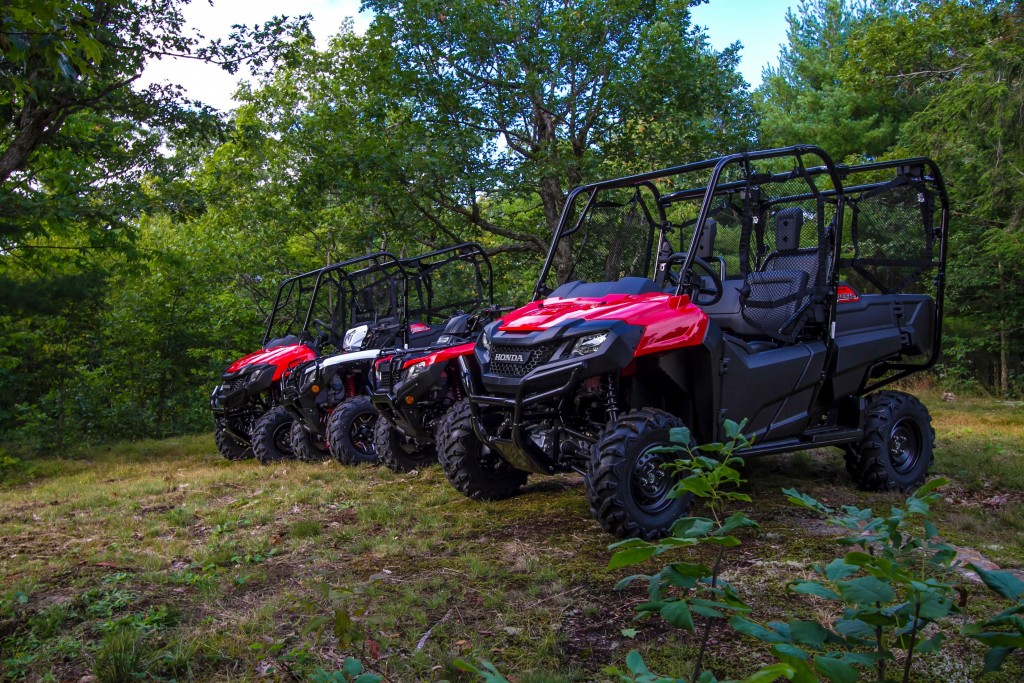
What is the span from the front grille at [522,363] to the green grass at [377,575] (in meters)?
0.97

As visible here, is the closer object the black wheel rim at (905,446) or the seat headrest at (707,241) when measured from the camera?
the seat headrest at (707,241)

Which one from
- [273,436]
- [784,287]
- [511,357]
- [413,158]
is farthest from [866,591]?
[413,158]

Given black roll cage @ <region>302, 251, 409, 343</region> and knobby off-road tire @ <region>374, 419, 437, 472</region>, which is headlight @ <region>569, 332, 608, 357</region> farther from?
black roll cage @ <region>302, 251, 409, 343</region>

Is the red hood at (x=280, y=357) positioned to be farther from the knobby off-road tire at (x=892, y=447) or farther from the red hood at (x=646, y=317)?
the knobby off-road tire at (x=892, y=447)

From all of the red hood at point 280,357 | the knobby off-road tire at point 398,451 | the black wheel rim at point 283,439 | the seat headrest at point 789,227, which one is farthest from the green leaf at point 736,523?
the red hood at point 280,357

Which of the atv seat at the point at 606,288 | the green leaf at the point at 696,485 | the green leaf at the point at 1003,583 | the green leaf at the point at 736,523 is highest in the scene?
the atv seat at the point at 606,288

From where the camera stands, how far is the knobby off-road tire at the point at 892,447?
6000 mm

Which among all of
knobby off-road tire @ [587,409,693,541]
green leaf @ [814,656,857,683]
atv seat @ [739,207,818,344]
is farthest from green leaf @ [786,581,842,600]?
atv seat @ [739,207,818,344]

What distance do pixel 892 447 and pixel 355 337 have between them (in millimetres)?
5897

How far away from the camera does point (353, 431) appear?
8.79 m

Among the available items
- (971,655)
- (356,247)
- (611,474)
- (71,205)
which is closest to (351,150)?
(356,247)

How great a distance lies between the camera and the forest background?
36.7 feet

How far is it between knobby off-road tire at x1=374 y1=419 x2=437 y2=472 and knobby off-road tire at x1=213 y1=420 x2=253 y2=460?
3.61 metres

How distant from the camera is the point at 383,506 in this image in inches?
239
